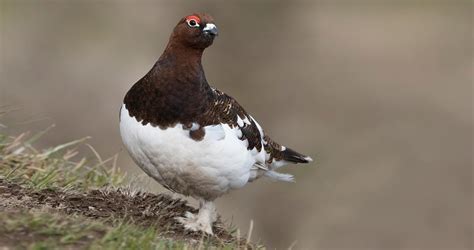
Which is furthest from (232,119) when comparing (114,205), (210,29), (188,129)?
(114,205)

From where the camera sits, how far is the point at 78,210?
17.0 ft

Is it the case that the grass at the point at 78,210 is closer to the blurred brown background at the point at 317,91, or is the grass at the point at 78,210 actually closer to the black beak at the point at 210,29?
the black beak at the point at 210,29

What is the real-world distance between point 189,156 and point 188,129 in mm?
152

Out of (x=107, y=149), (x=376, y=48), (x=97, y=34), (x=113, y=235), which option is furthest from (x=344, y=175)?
(x=113, y=235)

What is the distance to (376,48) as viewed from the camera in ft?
49.4

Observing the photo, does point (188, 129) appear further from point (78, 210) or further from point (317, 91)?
point (317, 91)

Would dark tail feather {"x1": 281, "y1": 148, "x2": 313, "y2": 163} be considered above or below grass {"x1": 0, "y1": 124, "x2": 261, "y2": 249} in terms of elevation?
above

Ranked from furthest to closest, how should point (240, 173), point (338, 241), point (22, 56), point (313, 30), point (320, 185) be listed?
1. point (313, 30)
2. point (22, 56)
3. point (320, 185)
4. point (338, 241)
5. point (240, 173)

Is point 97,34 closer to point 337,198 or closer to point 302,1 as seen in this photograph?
point 302,1

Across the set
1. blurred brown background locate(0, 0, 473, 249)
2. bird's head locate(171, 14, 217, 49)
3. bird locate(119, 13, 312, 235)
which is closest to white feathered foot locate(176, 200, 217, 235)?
bird locate(119, 13, 312, 235)

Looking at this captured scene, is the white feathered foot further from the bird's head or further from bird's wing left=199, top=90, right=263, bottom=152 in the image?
the bird's head

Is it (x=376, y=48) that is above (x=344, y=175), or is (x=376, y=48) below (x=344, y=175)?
above

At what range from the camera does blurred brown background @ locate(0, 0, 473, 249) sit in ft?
37.2

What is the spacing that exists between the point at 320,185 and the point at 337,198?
0.99ft
